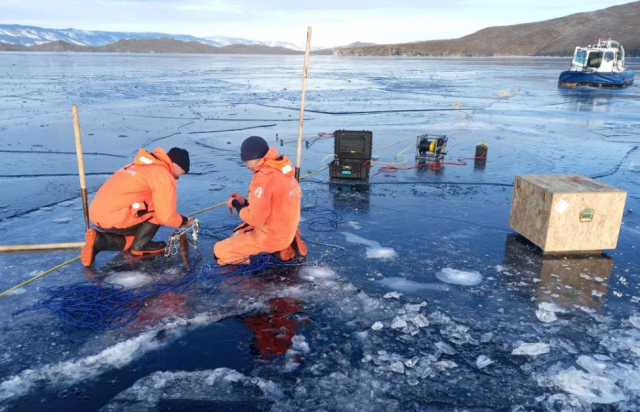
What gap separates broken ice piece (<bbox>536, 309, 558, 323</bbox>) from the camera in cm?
396

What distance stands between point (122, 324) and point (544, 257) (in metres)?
4.43

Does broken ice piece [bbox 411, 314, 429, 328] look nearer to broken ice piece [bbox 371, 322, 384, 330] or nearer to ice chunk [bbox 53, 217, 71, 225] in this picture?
broken ice piece [bbox 371, 322, 384, 330]

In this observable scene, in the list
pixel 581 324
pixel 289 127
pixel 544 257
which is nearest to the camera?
pixel 581 324

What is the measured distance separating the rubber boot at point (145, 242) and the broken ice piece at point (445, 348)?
3.31 m

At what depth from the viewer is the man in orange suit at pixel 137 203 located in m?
4.73

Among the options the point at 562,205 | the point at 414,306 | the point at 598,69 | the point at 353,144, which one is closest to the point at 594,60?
the point at 598,69

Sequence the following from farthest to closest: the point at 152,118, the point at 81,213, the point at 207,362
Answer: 1. the point at 152,118
2. the point at 81,213
3. the point at 207,362

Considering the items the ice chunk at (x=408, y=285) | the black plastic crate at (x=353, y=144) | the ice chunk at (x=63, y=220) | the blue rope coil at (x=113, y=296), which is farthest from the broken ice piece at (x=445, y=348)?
the ice chunk at (x=63, y=220)

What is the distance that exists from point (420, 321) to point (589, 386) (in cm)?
128

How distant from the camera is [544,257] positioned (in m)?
5.23

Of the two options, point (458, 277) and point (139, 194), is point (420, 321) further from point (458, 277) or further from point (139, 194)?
point (139, 194)

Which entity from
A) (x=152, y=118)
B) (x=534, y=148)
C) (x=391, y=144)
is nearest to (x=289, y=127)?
(x=391, y=144)

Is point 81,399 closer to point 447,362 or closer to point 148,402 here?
point 148,402

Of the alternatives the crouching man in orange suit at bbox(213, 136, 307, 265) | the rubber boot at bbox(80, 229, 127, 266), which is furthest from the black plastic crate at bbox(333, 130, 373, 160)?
the rubber boot at bbox(80, 229, 127, 266)
